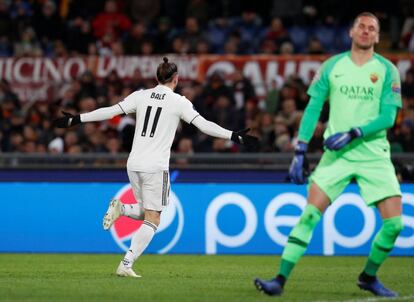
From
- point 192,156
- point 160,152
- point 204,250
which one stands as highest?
point 160,152

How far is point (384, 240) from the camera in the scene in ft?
29.3

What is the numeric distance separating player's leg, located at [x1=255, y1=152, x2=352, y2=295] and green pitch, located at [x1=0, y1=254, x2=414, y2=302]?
141mm

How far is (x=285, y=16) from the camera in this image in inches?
885

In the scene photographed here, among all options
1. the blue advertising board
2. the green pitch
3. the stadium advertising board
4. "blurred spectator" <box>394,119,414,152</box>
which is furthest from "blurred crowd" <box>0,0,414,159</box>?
the green pitch

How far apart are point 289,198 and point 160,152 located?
443cm

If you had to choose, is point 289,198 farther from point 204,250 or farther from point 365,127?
point 365,127

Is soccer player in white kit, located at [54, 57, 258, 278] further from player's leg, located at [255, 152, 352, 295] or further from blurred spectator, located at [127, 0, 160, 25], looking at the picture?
blurred spectator, located at [127, 0, 160, 25]

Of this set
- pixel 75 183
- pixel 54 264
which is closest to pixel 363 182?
pixel 54 264

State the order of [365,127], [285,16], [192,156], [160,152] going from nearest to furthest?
[365,127], [160,152], [192,156], [285,16]

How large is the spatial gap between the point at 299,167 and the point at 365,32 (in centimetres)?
118

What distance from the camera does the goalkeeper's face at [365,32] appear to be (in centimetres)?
872

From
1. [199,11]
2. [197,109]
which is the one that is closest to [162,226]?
[197,109]

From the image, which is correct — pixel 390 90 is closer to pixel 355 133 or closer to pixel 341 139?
pixel 355 133

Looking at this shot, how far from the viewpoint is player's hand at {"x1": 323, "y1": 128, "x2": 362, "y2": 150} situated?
8.59m
